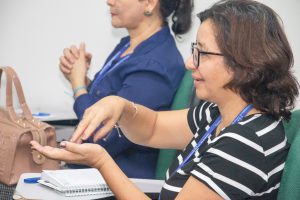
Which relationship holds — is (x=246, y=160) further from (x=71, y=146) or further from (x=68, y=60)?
(x=68, y=60)

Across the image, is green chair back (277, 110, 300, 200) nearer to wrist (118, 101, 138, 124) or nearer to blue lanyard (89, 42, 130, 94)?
wrist (118, 101, 138, 124)

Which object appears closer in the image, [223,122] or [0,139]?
[223,122]

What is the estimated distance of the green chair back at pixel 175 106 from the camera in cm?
181

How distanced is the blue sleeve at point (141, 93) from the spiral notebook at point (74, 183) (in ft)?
1.34

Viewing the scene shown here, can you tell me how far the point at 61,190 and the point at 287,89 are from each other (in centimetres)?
64

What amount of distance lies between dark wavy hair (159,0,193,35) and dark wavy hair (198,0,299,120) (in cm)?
81

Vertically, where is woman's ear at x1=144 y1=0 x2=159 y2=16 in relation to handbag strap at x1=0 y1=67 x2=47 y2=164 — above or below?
above

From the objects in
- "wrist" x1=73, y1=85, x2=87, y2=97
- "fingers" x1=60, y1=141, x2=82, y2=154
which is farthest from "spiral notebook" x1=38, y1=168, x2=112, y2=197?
"wrist" x1=73, y1=85, x2=87, y2=97

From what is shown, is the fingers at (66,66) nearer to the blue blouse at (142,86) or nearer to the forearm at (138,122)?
the blue blouse at (142,86)

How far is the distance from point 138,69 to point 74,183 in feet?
2.07

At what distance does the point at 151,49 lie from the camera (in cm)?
191

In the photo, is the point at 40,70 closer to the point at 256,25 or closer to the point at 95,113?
the point at 95,113

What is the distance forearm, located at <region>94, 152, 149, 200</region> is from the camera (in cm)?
123

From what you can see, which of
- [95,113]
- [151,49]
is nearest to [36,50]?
[151,49]
